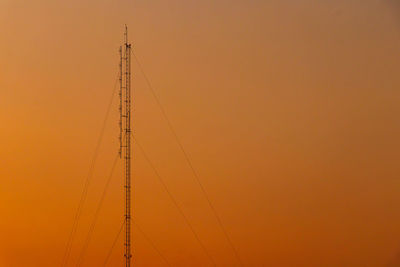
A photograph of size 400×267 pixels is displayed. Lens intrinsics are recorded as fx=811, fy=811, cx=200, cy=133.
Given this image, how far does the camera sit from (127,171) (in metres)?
18.3

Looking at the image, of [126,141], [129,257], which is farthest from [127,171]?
[129,257]

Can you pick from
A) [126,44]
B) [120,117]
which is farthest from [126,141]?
[126,44]

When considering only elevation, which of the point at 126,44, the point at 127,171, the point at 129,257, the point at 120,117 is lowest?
the point at 129,257

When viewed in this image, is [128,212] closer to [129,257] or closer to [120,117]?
[129,257]

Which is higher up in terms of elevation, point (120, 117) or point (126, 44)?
point (126, 44)

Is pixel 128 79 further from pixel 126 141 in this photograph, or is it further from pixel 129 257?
pixel 129 257

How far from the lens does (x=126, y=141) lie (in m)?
18.3

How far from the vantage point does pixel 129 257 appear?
18.0 metres

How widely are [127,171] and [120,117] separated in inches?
48.4

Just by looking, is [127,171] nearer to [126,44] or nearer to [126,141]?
[126,141]

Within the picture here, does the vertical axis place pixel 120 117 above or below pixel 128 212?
above

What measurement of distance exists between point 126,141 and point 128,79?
1.40 m

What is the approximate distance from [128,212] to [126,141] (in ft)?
5.24

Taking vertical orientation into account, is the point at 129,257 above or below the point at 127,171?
below
